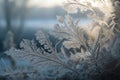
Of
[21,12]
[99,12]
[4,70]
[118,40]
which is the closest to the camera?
[118,40]

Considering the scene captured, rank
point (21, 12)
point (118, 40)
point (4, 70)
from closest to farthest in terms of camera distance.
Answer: point (118, 40), point (4, 70), point (21, 12)

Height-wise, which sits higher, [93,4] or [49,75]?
[93,4]

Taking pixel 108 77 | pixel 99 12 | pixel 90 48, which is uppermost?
pixel 99 12

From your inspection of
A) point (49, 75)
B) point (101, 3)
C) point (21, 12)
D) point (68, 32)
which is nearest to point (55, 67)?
point (49, 75)

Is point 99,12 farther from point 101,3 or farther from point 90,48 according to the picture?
point 90,48

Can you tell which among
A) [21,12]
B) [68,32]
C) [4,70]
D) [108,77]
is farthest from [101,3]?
[21,12]

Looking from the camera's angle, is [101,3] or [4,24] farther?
[4,24]
